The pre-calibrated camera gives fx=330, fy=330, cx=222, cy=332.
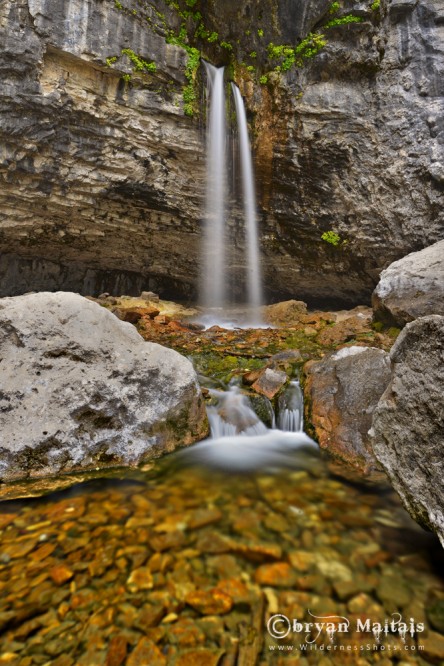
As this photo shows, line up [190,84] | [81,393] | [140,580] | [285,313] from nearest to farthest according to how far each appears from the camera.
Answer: [140,580] → [81,393] → [190,84] → [285,313]

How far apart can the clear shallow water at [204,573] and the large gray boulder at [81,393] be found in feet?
1.55

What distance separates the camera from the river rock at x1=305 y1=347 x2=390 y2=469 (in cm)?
360

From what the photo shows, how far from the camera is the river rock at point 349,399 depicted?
3602mm

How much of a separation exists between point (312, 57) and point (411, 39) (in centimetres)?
264

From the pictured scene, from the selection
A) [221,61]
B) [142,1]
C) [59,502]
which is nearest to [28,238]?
[142,1]

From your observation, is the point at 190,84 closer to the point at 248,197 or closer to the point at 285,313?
the point at 248,197

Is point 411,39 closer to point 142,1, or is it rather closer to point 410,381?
point 142,1

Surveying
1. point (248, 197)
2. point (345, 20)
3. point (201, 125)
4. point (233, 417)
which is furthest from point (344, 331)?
point (345, 20)

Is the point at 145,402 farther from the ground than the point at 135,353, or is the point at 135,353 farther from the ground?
the point at 135,353

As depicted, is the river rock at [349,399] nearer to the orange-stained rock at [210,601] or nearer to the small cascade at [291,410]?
the small cascade at [291,410]

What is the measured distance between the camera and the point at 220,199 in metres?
10.3

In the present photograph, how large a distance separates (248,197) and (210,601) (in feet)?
33.9

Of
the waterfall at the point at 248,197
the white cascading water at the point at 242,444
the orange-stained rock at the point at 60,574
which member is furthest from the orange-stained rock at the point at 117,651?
the waterfall at the point at 248,197

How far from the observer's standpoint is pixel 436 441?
1861mm
